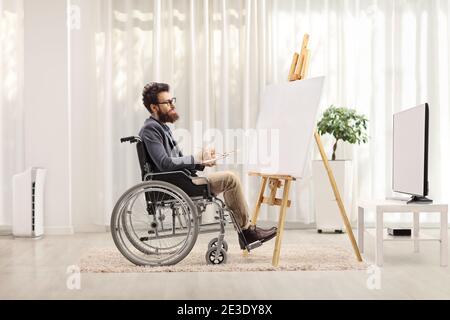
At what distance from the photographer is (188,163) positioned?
4.14 metres

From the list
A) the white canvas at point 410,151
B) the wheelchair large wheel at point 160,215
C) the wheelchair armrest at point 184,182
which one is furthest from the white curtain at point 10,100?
the white canvas at point 410,151

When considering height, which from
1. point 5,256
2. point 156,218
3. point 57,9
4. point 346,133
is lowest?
point 5,256

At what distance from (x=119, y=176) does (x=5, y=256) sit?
1661mm

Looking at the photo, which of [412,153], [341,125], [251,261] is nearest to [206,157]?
[251,261]

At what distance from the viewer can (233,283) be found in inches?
143

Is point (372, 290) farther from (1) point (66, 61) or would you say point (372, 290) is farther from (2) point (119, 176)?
(1) point (66, 61)

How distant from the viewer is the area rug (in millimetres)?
4027

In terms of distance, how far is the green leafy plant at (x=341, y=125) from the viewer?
5.88 m

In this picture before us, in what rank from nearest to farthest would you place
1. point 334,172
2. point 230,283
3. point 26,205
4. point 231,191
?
1. point 230,283
2. point 231,191
3. point 26,205
4. point 334,172

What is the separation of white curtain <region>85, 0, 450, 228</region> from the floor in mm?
1847

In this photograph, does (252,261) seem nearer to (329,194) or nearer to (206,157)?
(206,157)

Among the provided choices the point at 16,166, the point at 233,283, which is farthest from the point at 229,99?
the point at 233,283

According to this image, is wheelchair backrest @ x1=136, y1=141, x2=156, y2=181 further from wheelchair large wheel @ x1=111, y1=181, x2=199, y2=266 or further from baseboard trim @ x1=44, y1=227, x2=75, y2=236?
baseboard trim @ x1=44, y1=227, x2=75, y2=236

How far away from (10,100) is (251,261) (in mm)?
3032
